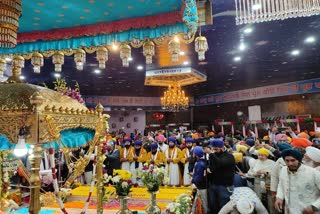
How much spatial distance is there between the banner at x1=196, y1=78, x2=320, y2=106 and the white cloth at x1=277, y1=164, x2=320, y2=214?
10.1 meters

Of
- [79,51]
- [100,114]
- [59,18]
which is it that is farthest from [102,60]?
[100,114]

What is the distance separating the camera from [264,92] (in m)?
13.6

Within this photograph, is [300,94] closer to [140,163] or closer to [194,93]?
[194,93]

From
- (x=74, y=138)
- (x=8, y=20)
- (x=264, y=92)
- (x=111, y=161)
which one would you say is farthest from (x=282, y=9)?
(x=264, y=92)

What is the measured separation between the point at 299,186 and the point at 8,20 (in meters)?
3.66

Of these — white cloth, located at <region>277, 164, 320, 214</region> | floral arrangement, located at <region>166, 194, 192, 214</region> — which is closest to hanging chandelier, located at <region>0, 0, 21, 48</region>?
floral arrangement, located at <region>166, 194, 192, 214</region>

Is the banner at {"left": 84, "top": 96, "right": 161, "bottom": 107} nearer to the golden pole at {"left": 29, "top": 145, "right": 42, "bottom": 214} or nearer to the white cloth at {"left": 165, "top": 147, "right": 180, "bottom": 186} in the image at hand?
the white cloth at {"left": 165, "top": 147, "right": 180, "bottom": 186}

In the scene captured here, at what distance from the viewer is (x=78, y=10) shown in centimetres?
310

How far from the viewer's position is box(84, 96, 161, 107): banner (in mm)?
15539

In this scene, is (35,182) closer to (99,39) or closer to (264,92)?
(99,39)

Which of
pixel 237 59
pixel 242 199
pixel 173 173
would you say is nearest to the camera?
pixel 242 199


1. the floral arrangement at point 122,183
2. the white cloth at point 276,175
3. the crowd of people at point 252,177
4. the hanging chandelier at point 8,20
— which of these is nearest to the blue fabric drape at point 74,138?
the floral arrangement at point 122,183

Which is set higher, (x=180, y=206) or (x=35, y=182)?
(x=35, y=182)

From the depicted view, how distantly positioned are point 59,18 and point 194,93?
13.5 metres
